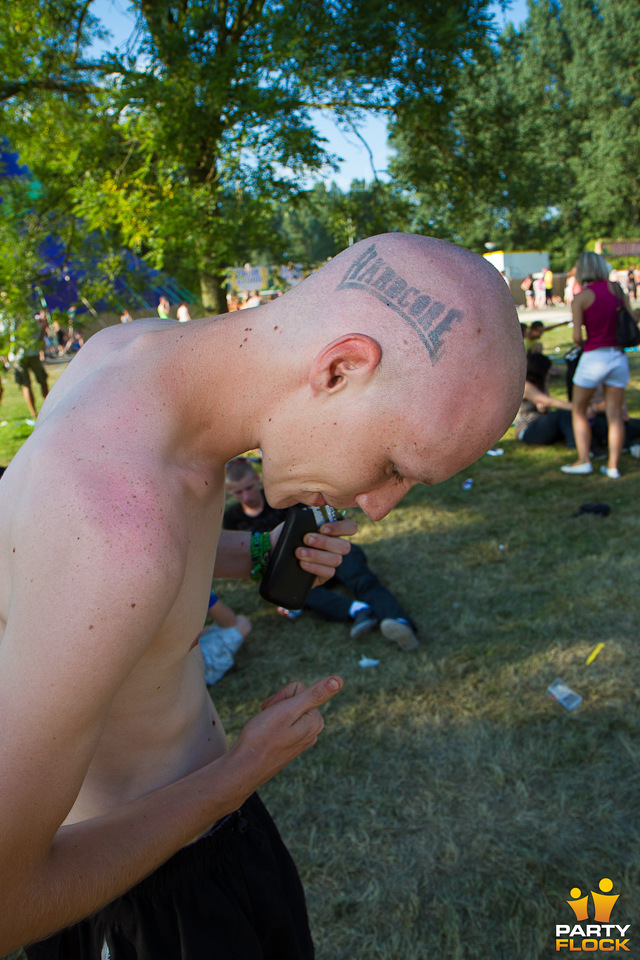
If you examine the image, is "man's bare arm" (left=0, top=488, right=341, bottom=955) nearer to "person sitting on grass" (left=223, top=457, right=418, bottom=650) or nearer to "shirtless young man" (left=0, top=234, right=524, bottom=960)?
"shirtless young man" (left=0, top=234, right=524, bottom=960)

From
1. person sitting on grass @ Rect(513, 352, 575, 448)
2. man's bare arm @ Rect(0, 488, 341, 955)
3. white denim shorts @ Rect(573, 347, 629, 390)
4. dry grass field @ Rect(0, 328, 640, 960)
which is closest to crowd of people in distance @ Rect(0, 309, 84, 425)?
dry grass field @ Rect(0, 328, 640, 960)

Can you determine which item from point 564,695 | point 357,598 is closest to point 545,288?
point 357,598

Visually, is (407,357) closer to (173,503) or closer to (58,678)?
(173,503)

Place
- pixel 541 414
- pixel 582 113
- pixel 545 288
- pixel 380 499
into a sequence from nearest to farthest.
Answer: pixel 380 499 → pixel 541 414 → pixel 545 288 → pixel 582 113

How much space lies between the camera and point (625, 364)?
6758mm

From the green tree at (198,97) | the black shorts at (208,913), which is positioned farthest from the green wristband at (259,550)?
the green tree at (198,97)

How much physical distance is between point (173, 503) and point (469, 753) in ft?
9.57

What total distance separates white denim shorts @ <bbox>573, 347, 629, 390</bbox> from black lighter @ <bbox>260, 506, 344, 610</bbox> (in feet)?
18.8

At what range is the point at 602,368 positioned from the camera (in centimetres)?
664

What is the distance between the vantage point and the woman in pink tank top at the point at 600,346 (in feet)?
21.7

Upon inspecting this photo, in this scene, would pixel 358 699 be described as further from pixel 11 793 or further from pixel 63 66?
pixel 63 66

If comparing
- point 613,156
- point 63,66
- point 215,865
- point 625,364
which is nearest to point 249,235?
point 63,66

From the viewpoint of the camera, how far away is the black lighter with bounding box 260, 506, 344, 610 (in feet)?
6.03

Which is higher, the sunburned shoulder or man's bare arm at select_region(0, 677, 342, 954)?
the sunburned shoulder
